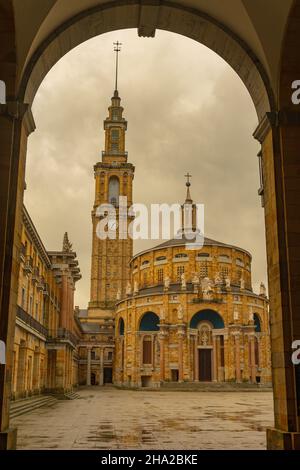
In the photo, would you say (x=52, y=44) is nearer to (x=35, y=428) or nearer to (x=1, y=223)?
(x=1, y=223)

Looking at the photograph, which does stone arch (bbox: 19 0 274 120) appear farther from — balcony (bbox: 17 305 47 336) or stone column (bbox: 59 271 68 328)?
stone column (bbox: 59 271 68 328)

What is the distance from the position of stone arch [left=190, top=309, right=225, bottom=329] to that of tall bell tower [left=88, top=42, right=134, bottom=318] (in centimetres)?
2938

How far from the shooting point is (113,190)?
96.9 m

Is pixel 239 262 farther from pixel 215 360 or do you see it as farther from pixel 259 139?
pixel 259 139

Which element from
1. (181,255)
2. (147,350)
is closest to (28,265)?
(147,350)

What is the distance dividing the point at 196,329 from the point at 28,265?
36.6 metres

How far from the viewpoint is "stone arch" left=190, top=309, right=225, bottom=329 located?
6309 cm

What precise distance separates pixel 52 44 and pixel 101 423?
43.6 feet

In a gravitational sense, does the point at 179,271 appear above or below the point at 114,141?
below

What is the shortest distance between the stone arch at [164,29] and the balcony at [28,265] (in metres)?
20.2

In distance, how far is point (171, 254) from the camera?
71.0m

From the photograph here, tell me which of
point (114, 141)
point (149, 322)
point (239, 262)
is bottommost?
point (149, 322)

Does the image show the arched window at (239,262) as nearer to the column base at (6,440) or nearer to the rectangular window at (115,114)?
the rectangular window at (115,114)

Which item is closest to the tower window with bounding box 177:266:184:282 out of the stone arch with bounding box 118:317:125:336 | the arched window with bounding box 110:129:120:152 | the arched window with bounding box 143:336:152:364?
the arched window with bounding box 143:336:152:364
